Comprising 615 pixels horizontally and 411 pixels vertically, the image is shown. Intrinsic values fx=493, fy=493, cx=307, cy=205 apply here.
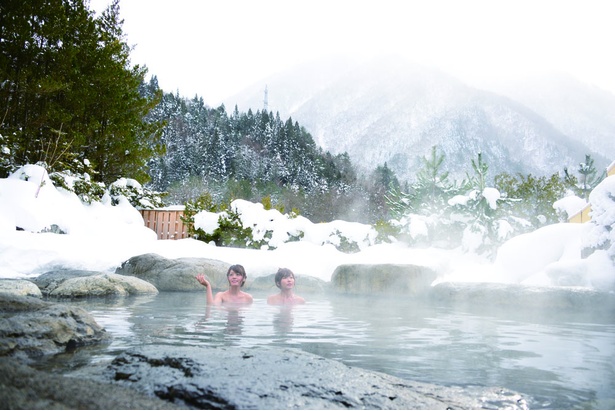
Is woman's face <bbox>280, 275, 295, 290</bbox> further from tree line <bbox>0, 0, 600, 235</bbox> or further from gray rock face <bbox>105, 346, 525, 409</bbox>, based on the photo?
tree line <bbox>0, 0, 600, 235</bbox>

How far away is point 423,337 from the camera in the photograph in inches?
198

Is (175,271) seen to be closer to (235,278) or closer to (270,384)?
(235,278)

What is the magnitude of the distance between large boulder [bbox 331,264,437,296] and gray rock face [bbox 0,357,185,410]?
296 inches

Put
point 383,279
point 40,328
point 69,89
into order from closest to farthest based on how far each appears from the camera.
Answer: point 40,328 < point 383,279 < point 69,89

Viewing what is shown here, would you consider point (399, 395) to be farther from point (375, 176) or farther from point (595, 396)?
point (375, 176)

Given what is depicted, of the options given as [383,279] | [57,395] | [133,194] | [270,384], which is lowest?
[270,384]

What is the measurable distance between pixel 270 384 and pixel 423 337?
9.81 feet

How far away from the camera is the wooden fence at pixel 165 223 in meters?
19.0

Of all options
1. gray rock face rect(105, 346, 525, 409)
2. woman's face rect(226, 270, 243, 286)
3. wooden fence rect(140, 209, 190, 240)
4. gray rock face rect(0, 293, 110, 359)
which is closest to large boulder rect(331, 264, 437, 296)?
woman's face rect(226, 270, 243, 286)

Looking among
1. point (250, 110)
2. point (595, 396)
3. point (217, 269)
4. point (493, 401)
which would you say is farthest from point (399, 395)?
point (250, 110)

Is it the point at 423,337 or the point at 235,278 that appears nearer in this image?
the point at 423,337

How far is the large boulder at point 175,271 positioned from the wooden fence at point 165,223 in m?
8.81

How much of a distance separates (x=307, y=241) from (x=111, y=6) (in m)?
13.1

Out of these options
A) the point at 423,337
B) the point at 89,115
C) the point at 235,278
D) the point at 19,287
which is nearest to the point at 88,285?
the point at 19,287
